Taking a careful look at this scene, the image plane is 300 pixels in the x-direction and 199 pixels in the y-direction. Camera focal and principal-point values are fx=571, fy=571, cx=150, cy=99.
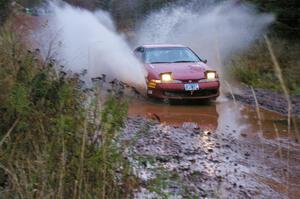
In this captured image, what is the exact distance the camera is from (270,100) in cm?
1364

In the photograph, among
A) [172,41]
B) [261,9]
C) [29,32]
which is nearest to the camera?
[29,32]

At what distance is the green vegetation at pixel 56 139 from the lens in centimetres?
362

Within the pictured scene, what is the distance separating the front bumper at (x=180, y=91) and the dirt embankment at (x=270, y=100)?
3.67 feet

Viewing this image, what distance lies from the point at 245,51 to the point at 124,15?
71.2 feet

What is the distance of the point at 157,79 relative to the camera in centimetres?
1271

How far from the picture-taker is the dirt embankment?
12.5 metres

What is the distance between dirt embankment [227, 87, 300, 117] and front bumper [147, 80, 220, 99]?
112cm

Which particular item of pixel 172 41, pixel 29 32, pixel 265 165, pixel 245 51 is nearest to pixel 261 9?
pixel 245 51

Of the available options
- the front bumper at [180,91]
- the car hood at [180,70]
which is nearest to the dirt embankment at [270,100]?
the front bumper at [180,91]

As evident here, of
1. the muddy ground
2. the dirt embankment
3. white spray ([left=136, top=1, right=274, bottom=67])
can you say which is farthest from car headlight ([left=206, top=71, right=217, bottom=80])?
white spray ([left=136, top=1, right=274, bottom=67])

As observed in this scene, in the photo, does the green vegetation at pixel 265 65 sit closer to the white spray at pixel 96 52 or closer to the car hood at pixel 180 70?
the car hood at pixel 180 70

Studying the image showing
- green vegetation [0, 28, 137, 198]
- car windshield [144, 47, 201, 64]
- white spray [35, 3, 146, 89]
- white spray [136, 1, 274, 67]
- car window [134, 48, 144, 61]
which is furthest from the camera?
white spray [136, 1, 274, 67]

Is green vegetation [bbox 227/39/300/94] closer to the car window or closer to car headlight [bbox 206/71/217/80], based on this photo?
car headlight [bbox 206/71/217/80]

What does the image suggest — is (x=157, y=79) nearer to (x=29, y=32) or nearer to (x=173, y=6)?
(x=29, y=32)
